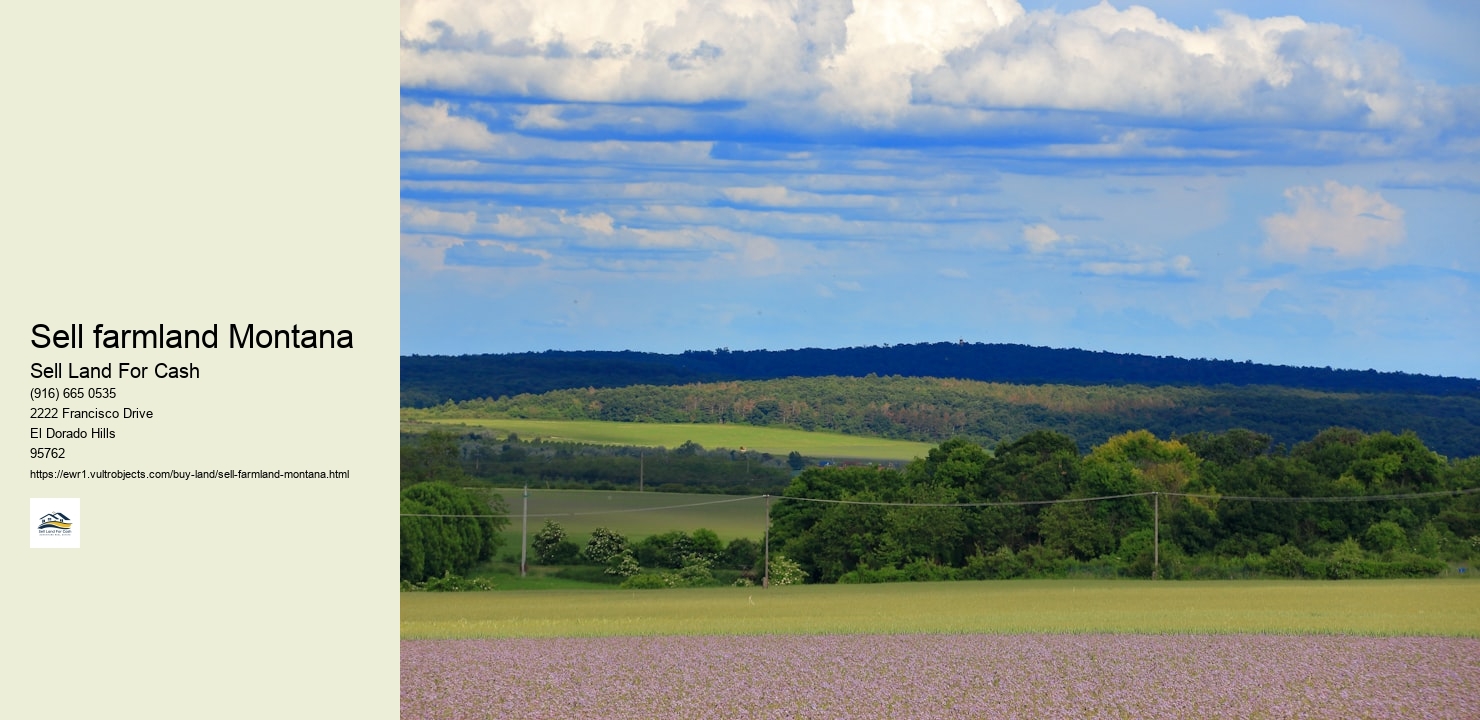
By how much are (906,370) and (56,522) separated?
17033 centimetres

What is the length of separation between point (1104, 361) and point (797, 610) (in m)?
148

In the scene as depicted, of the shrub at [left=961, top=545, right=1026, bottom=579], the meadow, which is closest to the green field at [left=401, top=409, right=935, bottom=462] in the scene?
the shrub at [left=961, top=545, right=1026, bottom=579]

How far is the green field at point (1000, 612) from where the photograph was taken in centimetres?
2714

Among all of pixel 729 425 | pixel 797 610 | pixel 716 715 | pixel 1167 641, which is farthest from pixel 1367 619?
pixel 729 425

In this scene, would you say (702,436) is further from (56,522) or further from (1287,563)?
(56,522)

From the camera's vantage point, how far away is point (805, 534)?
88500mm

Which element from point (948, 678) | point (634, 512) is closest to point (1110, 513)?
point (634, 512)

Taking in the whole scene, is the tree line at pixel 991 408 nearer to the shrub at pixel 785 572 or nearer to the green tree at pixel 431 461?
the green tree at pixel 431 461

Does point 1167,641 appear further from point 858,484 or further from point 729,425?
point 729,425

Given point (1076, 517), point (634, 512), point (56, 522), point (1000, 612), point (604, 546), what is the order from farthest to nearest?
1. point (634, 512)
2. point (604, 546)
3. point (1076, 517)
4. point (1000, 612)
5. point (56, 522)

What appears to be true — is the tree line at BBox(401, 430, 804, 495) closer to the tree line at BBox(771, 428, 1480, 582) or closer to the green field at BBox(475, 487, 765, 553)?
the green field at BBox(475, 487, 765, 553)

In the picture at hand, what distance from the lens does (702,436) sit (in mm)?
153875

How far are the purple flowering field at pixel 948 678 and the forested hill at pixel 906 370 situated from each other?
129 meters

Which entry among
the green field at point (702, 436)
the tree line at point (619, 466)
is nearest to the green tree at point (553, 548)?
the tree line at point (619, 466)
